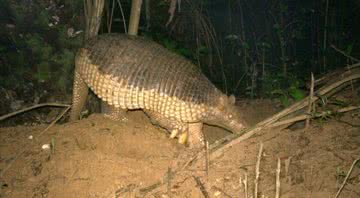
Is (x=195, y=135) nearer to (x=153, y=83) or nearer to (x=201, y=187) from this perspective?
(x=153, y=83)

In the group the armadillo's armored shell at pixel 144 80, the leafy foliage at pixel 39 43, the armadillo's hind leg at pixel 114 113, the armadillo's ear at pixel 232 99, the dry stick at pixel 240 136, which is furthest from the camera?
the leafy foliage at pixel 39 43

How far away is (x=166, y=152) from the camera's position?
500 centimetres

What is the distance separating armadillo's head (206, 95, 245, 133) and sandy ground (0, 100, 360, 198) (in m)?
0.68

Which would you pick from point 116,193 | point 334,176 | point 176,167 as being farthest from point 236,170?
point 116,193

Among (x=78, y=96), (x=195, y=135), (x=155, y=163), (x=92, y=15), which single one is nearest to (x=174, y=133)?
(x=195, y=135)

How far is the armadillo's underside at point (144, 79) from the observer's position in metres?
5.30

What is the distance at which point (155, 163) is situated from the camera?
4.53 metres

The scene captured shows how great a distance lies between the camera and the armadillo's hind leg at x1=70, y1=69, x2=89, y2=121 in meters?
5.84

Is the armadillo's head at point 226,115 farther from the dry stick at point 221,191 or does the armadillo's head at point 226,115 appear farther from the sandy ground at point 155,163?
the dry stick at point 221,191

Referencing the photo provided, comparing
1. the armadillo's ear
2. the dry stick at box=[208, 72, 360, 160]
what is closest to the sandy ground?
the dry stick at box=[208, 72, 360, 160]

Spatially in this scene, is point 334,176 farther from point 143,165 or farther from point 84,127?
point 84,127

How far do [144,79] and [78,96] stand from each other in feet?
4.28

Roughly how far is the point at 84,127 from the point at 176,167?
1.67 metres

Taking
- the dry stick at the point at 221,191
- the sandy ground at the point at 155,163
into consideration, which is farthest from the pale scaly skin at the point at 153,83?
the dry stick at the point at 221,191
